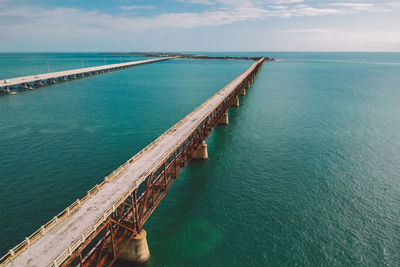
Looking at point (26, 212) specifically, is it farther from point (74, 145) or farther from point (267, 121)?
point (267, 121)

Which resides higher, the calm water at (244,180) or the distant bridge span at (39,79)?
the distant bridge span at (39,79)

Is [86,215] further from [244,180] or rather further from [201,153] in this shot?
[201,153]

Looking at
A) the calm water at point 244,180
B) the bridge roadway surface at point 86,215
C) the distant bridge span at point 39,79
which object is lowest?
the calm water at point 244,180

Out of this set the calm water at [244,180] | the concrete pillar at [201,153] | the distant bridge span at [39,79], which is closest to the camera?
the calm water at [244,180]

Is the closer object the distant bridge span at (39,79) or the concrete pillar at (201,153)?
the concrete pillar at (201,153)

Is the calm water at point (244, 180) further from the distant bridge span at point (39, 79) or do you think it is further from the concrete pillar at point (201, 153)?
the distant bridge span at point (39, 79)

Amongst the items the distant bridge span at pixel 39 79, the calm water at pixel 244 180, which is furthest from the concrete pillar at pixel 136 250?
the distant bridge span at pixel 39 79

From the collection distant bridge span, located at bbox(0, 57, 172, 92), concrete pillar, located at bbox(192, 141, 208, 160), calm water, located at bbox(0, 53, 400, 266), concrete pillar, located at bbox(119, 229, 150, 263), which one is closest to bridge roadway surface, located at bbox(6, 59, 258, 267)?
concrete pillar, located at bbox(119, 229, 150, 263)
